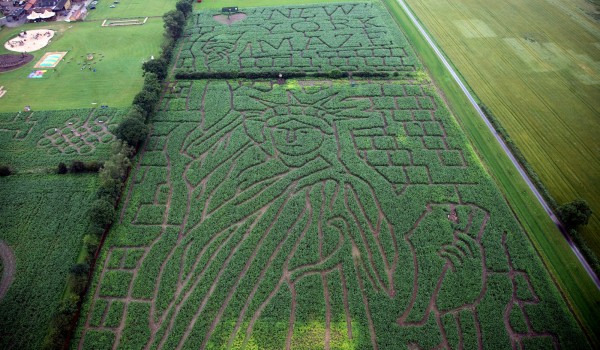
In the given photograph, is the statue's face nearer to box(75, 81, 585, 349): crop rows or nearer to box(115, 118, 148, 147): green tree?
box(75, 81, 585, 349): crop rows

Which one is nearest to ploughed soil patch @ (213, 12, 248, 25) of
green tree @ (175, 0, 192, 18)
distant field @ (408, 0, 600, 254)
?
green tree @ (175, 0, 192, 18)

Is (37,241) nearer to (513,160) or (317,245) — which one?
(317,245)

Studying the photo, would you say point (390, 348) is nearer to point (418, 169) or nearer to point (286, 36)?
point (418, 169)

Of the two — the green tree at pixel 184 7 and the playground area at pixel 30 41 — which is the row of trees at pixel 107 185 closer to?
the green tree at pixel 184 7

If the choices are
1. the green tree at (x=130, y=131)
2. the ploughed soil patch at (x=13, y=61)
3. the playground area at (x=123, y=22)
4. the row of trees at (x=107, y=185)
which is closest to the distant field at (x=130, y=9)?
the playground area at (x=123, y=22)

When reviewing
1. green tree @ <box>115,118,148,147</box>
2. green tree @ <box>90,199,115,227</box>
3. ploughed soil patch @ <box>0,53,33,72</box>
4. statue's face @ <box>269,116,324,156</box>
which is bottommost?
statue's face @ <box>269,116,324,156</box>

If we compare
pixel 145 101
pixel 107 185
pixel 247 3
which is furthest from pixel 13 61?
pixel 247 3
